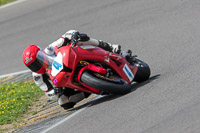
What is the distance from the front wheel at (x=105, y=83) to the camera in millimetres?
7180

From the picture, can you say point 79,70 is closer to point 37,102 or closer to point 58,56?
point 58,56

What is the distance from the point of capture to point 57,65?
7.50 m

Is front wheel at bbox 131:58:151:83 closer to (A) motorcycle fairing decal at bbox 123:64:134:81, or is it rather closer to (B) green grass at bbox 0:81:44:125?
(A) motorcycle fairing decal at bbox 123:64:134:81

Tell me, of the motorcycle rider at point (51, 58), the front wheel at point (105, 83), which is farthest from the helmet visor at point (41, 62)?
the front wheel at point (105, 83)

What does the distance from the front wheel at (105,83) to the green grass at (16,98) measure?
97.6 inches

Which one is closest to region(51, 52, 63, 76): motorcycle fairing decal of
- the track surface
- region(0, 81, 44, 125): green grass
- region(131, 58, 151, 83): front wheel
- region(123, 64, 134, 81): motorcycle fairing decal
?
the track surface

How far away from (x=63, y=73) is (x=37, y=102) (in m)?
2.50

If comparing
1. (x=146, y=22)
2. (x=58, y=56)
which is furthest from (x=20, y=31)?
(x=58, y=56)

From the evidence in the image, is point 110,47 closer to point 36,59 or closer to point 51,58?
point 51,58

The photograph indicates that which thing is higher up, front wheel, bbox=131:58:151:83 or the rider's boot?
the rider's boot

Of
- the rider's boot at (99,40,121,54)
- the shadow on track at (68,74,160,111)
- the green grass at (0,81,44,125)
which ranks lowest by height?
the green grass at (0,81,44,125)

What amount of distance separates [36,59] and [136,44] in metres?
3.90

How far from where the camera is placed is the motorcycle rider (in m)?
7.67

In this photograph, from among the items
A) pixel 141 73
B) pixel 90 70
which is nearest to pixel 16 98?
pixel 90 70
